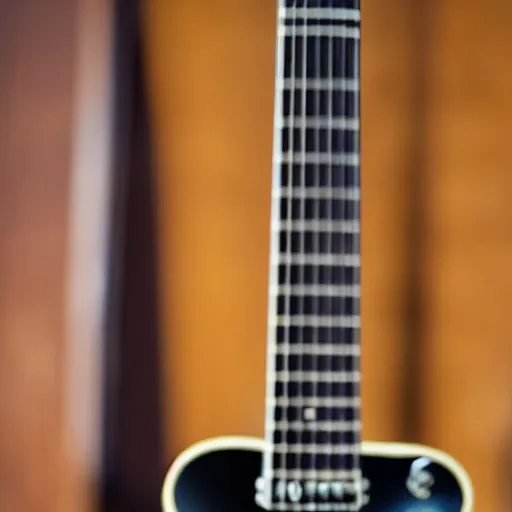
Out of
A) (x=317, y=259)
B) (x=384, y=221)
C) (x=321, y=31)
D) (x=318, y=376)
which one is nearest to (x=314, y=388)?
(x=318, y=376)

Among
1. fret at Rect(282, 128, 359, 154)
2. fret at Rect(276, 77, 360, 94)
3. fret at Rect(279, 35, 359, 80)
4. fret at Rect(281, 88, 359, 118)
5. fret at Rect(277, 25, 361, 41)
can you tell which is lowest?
fret at Rect(282, 128, 359, 154)

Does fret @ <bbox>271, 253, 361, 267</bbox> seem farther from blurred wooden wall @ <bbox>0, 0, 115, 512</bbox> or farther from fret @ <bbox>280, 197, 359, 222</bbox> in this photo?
blurred wooden wall @ <bbox>0, 0, 115, 512</bbox>

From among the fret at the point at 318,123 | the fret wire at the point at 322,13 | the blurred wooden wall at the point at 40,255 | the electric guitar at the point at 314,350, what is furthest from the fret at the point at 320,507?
the fret wire at the point at 322,13

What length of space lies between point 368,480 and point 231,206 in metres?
0.33

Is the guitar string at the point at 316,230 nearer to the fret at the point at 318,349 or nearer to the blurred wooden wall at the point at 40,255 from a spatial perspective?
the fret at the point at 318,349

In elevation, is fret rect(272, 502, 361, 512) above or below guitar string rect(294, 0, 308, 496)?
below

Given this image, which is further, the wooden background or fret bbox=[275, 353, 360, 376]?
the wooden background

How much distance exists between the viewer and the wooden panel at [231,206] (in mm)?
897

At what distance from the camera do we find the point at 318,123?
2.54 ft

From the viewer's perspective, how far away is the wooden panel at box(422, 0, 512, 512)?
89 cm

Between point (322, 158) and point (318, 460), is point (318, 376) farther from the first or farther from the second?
point (322, 158)

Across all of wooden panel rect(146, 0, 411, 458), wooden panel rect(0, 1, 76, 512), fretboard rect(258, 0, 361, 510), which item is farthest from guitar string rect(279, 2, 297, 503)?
wooden panel rect(0, 1, 76, 512)

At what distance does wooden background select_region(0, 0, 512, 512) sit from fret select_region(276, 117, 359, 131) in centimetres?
13

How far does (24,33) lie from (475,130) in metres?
0.50
